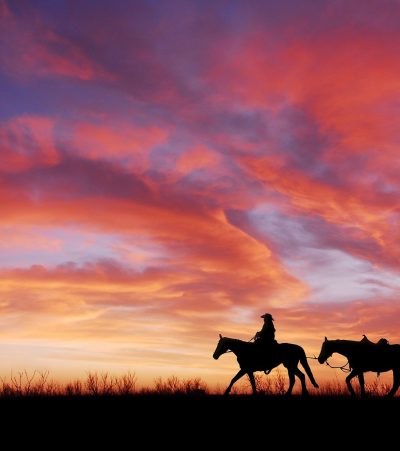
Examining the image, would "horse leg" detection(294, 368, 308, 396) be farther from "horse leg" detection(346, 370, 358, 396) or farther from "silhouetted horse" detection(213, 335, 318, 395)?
"horse leg" detection(346, 370, 358, 396)

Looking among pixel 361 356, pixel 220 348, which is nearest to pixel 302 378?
pixel 361 356

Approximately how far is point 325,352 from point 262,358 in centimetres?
262

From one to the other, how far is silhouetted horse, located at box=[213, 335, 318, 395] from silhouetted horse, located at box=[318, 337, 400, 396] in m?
1.03

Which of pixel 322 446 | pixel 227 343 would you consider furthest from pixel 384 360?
pixel 322 446

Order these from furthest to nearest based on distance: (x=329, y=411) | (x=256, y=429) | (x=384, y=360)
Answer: (x=384, y=360), (x=329, y=411), (x=256, y=429)

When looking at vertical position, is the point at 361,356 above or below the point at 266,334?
below

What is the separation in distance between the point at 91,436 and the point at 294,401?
28.9 feet

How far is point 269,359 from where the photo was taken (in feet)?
76.9

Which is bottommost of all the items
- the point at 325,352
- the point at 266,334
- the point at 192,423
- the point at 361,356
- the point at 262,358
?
the point at 192,423

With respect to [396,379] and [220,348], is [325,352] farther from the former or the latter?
[220,348]

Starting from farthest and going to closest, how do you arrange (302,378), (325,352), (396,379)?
(396,379)
(302,378)
(325,352)

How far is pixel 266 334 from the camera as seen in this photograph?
2347 centimetres

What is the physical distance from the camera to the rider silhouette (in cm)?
2334

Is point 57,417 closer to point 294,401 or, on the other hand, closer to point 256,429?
point 256,429
